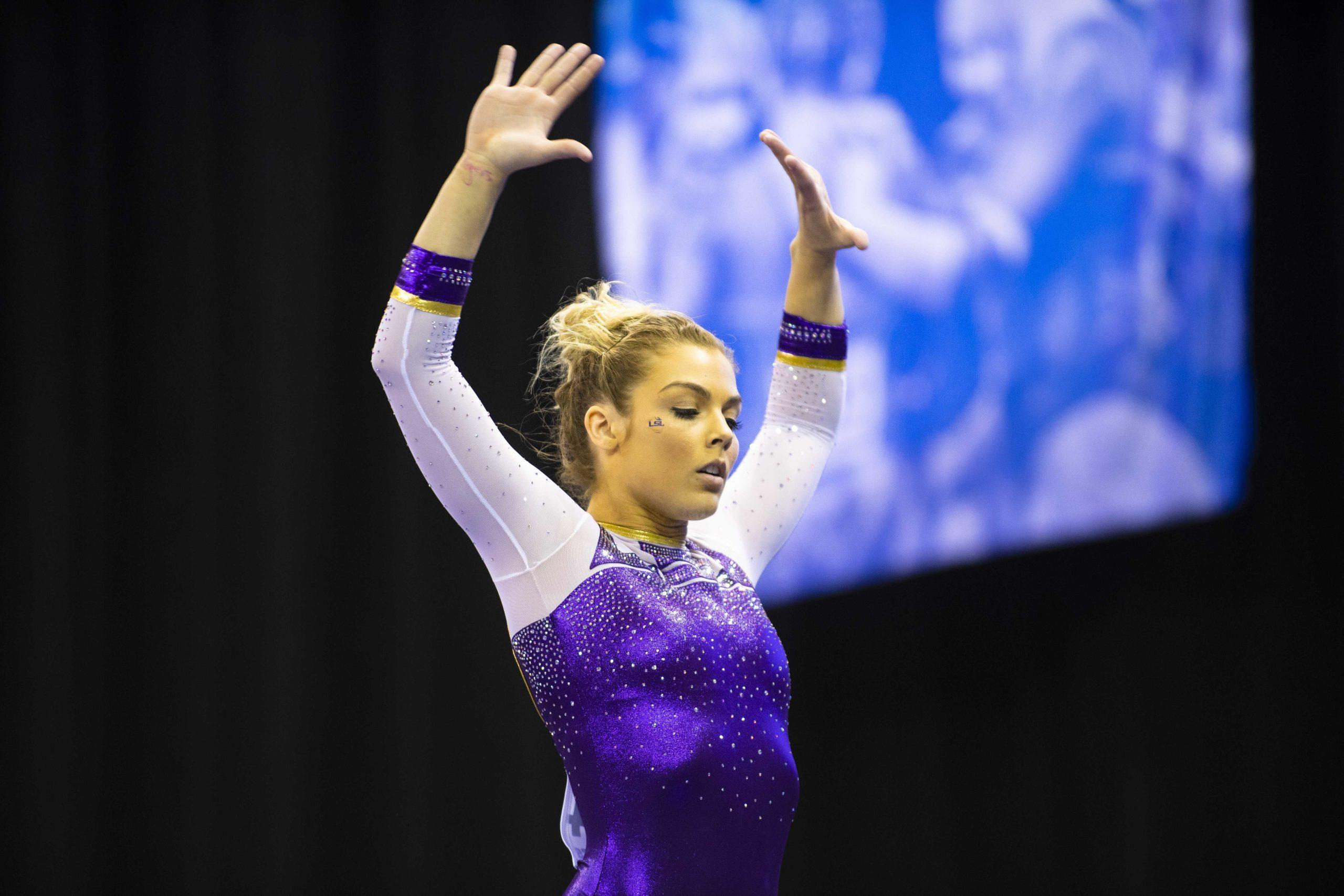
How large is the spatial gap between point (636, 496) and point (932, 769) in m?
1.67

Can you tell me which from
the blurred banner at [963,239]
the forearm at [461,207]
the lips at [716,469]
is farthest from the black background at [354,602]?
the forearm at [461,207]

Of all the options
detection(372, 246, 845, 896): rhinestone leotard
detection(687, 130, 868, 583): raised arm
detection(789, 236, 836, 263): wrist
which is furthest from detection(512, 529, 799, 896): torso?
detection(789, 236, 836, 263): wrist

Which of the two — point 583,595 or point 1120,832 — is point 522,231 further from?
point 1120,832

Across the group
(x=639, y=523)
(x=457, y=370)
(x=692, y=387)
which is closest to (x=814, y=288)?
(x=692, y=387)

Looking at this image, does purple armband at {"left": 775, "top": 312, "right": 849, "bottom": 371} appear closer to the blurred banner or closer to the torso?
the torso

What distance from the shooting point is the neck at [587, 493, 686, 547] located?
1.33 m

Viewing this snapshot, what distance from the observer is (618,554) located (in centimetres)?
128

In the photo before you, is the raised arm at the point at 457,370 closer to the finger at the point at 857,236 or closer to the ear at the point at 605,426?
the ear at the point at 605,426

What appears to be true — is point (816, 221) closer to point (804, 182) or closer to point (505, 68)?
point (804, 182)

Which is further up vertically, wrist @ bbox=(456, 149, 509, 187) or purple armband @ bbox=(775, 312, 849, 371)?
wrist @ bbox=(456, 149, 509, 187)

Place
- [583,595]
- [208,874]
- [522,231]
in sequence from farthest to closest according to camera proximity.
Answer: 1. [522,231]
2. [208,874]
3. [583,595]

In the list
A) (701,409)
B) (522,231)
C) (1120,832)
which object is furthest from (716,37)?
(1120,832)

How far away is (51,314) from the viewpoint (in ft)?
8.36

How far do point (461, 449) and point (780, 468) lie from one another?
49cm
